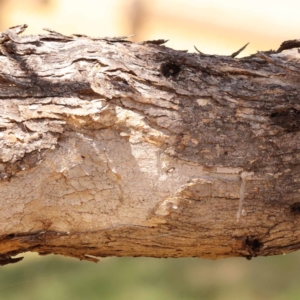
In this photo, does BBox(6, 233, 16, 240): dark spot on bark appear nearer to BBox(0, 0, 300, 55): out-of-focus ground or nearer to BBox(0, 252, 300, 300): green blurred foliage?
BBox(0, 252, 300, 300): green blurred foliage

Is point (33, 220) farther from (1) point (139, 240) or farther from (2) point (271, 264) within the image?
(2) point (271, 264)

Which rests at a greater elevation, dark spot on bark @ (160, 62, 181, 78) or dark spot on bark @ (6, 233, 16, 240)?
dark spot on bark @ (160, 62, 181, 78)

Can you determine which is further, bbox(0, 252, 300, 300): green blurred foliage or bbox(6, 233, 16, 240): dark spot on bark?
bbox(0, 252, 300, 300): green blurred foliage

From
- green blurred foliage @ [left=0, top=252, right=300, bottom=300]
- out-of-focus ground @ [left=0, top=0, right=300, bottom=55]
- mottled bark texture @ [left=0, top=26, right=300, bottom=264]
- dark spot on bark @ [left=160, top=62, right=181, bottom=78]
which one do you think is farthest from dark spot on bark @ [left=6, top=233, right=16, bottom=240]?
out-of-focus ground @ [left=0, top=0, right=300, bottom=55]

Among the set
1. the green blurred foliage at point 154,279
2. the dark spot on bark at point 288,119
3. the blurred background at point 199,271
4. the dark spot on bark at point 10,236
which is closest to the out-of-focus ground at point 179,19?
the blurred background at point 199,271

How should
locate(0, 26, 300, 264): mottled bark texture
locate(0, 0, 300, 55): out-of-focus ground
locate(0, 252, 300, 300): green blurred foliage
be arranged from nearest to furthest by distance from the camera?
locate(0, 26, 300, 264): mottled bark texture < locate(0, 252, 300, 300): green blurred foliage < locate(0, 0, 300, 55): out-of-focus ground

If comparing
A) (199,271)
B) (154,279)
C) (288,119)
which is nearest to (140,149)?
(288,119)

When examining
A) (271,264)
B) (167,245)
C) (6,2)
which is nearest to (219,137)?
(167,245)

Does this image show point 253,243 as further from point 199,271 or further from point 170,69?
point 199,271
